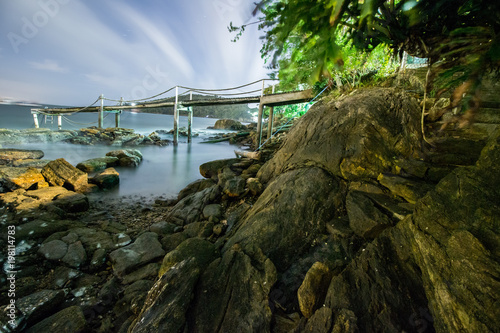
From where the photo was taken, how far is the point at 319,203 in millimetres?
3072

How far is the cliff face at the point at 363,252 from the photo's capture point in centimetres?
140

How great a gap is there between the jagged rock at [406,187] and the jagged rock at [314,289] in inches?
58.7

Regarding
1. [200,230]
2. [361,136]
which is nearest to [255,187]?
[200,230]

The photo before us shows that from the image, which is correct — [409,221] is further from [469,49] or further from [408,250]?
[469,49]

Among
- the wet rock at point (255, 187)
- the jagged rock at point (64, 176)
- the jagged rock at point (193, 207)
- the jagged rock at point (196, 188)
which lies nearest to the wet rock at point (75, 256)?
the jagged rock at point (193, 207)

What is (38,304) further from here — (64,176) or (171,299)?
(64,176)

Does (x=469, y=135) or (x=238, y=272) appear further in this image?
(x=469, y=135)

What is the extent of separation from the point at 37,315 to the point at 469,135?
6.71 metres

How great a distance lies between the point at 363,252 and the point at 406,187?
1.19 metres

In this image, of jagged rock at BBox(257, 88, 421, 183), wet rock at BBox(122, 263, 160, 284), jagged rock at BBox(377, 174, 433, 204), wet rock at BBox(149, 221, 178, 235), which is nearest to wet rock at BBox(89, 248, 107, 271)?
wet rock at BBox(122, 263, 160, 284)

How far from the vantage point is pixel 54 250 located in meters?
3.58

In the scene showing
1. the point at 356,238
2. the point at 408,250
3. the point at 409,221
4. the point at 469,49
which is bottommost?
the point at 356,238

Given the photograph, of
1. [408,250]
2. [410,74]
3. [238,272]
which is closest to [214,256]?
[238,272]

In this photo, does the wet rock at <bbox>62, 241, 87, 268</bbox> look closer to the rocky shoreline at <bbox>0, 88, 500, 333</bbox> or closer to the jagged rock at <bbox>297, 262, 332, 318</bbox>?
the rocky shoreline at <bbox>0, 88, 500, 333</bbox>
